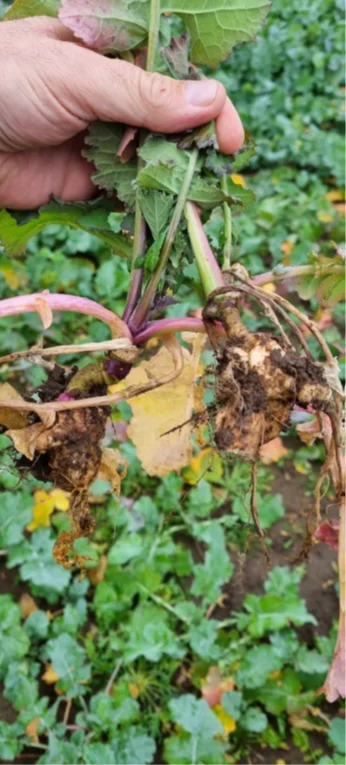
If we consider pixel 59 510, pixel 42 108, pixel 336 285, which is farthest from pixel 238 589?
pixel 42 108

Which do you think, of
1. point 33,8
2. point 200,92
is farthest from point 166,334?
point 33,8

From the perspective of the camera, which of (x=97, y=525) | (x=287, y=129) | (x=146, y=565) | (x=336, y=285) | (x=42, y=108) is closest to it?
(x=336, y=285)

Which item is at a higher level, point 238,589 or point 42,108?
point 42,108

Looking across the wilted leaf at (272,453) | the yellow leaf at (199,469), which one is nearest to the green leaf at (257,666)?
the yellow leaf at (199,469)

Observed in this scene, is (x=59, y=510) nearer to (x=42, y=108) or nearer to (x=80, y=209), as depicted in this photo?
(x=80, y=209)

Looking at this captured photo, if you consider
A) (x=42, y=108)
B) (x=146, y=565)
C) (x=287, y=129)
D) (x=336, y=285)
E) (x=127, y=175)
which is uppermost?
(x=42, y=108)

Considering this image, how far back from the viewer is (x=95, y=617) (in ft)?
7.48

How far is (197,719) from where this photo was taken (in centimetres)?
188

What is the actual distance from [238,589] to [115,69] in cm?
166

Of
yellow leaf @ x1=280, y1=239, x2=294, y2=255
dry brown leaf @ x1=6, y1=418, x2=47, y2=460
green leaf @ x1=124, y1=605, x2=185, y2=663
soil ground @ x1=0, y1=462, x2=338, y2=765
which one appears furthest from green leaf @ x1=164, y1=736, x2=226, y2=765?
yellow leaf @ x1=280, y1=239, x2=294, y2=255

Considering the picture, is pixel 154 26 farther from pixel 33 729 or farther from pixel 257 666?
pixel 33 729

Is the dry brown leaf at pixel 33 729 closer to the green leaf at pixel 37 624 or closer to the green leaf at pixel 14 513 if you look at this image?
the green leaf at pixel 37 624

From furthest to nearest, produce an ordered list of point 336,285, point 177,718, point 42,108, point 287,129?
point 287,129 < point 177,718 < point 42,108 < point 336,285

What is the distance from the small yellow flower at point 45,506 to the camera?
7.86 feet
